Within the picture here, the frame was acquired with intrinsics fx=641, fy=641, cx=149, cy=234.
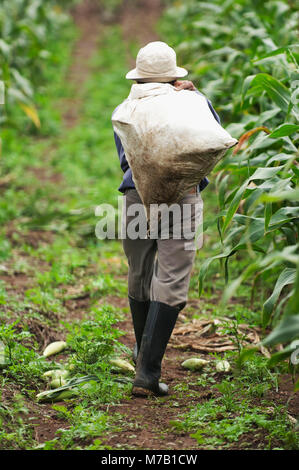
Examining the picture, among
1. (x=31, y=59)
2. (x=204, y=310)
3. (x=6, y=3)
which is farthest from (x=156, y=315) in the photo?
(x=6, y=3)

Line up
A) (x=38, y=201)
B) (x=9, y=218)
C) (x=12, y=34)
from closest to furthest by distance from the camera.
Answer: (x=9, y=218), (x=38, y=201), (x=12, y=34)

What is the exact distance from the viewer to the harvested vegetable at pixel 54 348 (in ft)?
10.9

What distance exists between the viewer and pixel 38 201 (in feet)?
20.1

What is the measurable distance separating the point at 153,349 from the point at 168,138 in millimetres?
955

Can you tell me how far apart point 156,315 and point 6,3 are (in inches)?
297

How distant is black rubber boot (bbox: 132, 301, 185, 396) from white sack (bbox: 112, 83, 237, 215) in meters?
0.51

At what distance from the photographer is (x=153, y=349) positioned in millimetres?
2879

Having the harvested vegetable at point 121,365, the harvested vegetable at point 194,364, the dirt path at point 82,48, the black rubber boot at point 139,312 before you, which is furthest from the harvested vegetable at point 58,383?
the dirt path at point 82,48

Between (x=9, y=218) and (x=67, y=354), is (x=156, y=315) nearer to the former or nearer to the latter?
(x=67, y=354)

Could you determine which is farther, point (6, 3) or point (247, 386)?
point (6, 3)

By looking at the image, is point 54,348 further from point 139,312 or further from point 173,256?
point 173,256

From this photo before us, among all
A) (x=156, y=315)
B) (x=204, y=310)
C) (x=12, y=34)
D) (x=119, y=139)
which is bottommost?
(x=204, y=310)
